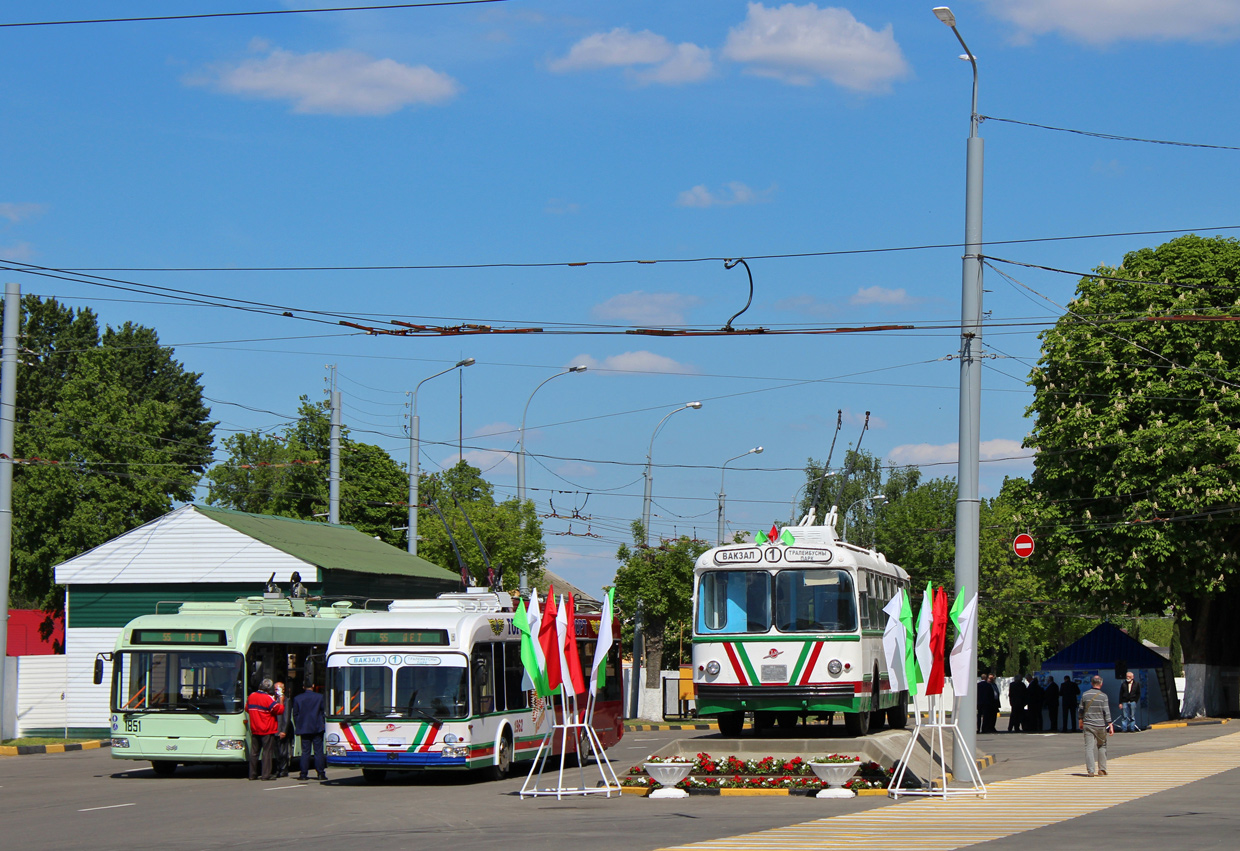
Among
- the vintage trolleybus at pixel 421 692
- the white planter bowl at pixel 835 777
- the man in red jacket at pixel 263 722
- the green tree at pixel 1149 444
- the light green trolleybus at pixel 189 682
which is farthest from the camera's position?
the green tree at pixel 1149 444

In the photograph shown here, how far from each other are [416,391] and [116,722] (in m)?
23.8

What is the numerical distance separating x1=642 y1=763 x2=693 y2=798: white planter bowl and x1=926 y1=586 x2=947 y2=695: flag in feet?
10.8

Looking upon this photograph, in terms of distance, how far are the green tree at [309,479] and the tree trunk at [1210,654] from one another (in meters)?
38.2

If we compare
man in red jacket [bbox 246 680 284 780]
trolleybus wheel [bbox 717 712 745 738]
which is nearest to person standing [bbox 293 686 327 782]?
man in red jacket [bbox 246 680 284 780]

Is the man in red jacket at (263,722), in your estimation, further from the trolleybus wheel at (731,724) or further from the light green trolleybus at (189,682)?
the trolleybus wheel at (731,724)

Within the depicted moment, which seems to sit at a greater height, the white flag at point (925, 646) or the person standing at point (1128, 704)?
the white flag at point (925, 646)

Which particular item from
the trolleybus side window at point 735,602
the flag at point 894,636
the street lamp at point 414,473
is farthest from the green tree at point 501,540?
the flag at point 894,636

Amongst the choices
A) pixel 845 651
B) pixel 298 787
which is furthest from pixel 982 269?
pixel 298 787

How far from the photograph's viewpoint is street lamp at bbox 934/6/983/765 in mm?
19828

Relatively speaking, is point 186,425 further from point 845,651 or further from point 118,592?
point 845,651

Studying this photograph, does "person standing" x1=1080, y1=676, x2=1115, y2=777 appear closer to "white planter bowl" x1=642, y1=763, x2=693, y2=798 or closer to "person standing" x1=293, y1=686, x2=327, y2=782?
"white planter bowl" x1=642, y1=763, x2=693, y2=798

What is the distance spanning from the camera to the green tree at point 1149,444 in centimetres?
3616

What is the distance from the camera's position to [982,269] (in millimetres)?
20375

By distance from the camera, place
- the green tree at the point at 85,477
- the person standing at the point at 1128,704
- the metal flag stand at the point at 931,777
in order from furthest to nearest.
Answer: the green tree at the point at 85,477 < the person standing at the point at 1128,704 < the metal flag stand at the point at 931,777
